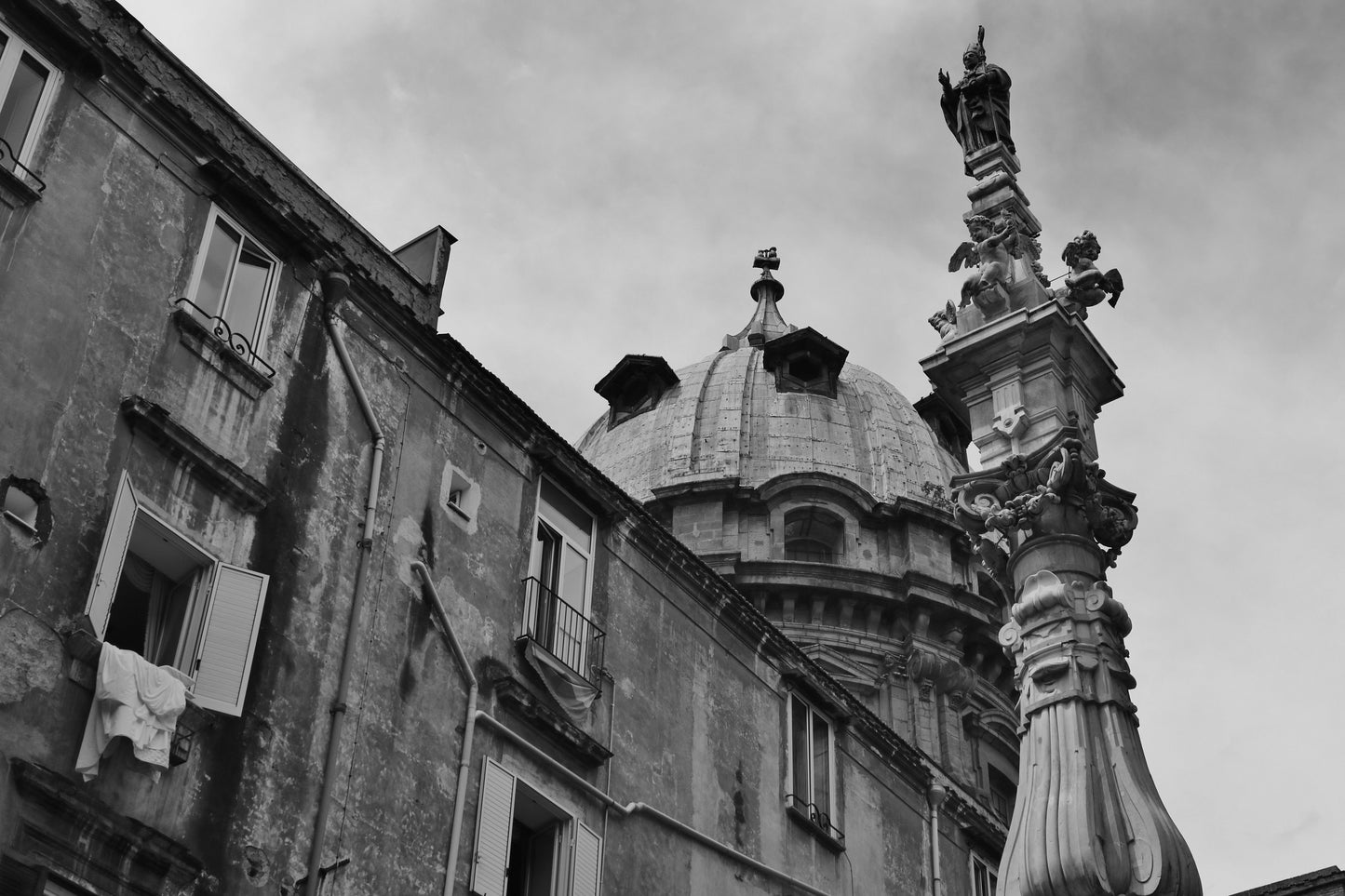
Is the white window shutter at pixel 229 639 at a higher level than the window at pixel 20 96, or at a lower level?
lower

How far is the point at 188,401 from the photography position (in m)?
15.8

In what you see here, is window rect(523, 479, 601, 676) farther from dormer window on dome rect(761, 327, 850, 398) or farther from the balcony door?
dormer window on dome rect(761, 327, 850, 398)

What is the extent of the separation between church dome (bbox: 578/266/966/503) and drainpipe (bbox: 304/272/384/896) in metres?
27.7

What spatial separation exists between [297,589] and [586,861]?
4536 millimetres

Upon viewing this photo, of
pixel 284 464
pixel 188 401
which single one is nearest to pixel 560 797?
pixel 284 464

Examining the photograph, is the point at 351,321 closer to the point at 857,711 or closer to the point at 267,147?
the point at 267,147

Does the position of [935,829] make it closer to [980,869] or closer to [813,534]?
[980,869]

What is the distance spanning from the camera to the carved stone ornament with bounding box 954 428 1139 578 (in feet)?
40.2

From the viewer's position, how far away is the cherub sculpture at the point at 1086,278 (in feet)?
44.9

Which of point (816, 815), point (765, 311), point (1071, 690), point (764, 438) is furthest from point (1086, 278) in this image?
point (765, 311)

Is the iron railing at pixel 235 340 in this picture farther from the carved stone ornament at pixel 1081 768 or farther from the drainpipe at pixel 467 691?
the carved stone ornament at pixel 1081 768

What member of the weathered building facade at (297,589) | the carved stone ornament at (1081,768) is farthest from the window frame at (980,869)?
the carved stone ornament at (1081,768)

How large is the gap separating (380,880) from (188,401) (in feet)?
15.4

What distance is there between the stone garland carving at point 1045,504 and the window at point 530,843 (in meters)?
6.90
